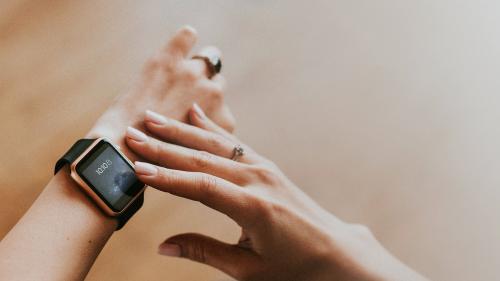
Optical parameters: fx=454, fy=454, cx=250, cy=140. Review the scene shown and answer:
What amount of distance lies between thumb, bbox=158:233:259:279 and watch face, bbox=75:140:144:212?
0.14 metres

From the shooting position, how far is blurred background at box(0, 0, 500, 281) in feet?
4.03

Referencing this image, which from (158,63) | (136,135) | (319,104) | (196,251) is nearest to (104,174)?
(136,135)

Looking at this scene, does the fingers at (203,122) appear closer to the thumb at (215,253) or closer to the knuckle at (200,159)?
the knuckle at (200,159)

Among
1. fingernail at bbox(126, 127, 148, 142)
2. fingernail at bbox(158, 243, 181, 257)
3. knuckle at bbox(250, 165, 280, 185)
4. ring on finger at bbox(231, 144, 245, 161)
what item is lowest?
fingernail at bbox(158, 243, 181, 257)

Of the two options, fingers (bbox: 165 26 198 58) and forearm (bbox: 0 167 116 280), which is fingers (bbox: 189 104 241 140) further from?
forearm (bbox: 0 167 116 280)

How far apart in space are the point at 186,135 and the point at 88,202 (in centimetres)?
26

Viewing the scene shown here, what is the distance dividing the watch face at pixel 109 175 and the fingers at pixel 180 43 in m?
0.37

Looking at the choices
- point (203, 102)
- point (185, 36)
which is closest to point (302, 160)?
point (203, 102)

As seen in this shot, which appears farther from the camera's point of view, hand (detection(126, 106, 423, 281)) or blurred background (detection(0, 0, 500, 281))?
blurred background (detection(0, 0, 500, 281))

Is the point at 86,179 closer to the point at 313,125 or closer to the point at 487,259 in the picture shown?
the point at 313,125

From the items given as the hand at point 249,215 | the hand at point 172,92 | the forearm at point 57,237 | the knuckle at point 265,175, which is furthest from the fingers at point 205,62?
the forearm at point 57,237

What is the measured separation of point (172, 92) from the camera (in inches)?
46.1

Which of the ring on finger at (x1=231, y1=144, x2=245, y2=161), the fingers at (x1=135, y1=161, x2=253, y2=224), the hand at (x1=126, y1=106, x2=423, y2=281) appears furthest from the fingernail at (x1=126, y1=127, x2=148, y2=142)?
the ring on finger at (x1=231, y1=144, x2=245, y2=161)

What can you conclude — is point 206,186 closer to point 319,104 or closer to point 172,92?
point 172,92
